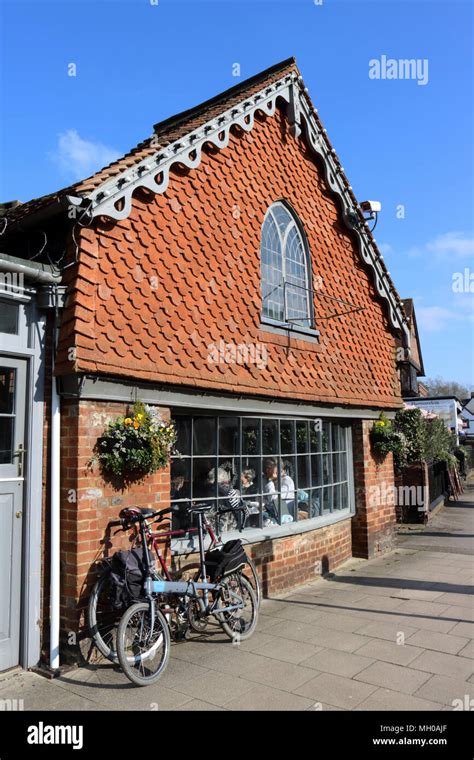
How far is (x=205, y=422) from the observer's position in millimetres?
6621

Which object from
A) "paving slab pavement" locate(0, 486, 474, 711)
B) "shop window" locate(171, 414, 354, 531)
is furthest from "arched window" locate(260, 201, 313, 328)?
"paving slab pavement" locate(0, 486, 474, 711)

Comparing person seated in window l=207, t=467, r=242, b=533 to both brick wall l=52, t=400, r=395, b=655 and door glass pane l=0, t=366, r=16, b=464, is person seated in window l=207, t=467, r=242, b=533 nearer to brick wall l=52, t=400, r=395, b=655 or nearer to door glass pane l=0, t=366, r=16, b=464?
brick wall l=52, t=400, r=395, b=655

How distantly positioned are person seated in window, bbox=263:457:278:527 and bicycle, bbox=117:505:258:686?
1.49 meters

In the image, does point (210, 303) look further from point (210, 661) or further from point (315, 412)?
point (210, 661)

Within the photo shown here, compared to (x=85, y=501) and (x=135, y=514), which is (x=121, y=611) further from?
(x=85, y=501)

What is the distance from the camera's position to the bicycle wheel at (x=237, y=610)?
5.46 m

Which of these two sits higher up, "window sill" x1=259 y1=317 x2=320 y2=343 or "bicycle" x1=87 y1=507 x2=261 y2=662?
"window sill" x1=259 y1=317 x2=320 y2=343

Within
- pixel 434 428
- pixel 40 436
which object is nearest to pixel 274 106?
pixel 40 436

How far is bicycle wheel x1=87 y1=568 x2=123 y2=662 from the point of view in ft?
15.1

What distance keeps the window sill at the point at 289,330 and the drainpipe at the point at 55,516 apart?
318 cm

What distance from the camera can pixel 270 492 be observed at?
7.50 meters

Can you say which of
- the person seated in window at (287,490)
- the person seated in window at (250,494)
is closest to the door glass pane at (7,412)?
the person seated in window at (250,494)

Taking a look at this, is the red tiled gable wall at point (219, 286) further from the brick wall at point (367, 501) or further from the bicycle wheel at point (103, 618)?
the bicycle wheel at point (103, 618)

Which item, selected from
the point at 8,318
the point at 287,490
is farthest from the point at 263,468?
the point at 8,318
